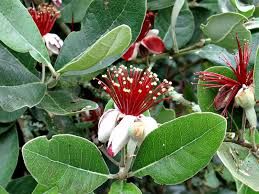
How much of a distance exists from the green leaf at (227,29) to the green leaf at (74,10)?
12.1 inches

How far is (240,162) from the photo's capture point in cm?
122

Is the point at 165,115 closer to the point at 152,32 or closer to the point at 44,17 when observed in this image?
the point at 152,32

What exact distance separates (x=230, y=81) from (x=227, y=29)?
0.17 metres

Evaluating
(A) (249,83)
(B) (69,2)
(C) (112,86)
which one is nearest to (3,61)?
(C) (112,86)

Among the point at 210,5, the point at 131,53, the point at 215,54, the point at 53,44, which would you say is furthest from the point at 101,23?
the point at 210,5

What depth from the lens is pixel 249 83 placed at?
4.13 feet

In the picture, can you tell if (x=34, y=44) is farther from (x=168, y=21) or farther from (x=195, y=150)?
(x=168, y=21)

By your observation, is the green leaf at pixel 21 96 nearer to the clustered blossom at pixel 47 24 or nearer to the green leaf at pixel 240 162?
the clustered blossom at pixel 47 24

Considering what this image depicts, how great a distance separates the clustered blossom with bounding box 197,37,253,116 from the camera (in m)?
1.26

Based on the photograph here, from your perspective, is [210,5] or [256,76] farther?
[210,5]

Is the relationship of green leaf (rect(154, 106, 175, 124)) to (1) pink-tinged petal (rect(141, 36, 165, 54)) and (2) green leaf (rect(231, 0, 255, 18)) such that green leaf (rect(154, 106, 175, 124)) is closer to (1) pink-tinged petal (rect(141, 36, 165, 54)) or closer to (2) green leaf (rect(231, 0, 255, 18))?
(1) pink-tinged petal (rect(141, 36, 165, 54))

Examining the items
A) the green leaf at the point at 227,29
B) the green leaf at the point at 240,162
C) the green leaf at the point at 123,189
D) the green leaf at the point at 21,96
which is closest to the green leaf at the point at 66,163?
the green leaf at the point at 123,189

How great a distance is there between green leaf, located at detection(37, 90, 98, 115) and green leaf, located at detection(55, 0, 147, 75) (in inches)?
2.6

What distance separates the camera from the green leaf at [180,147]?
3.49 ft
